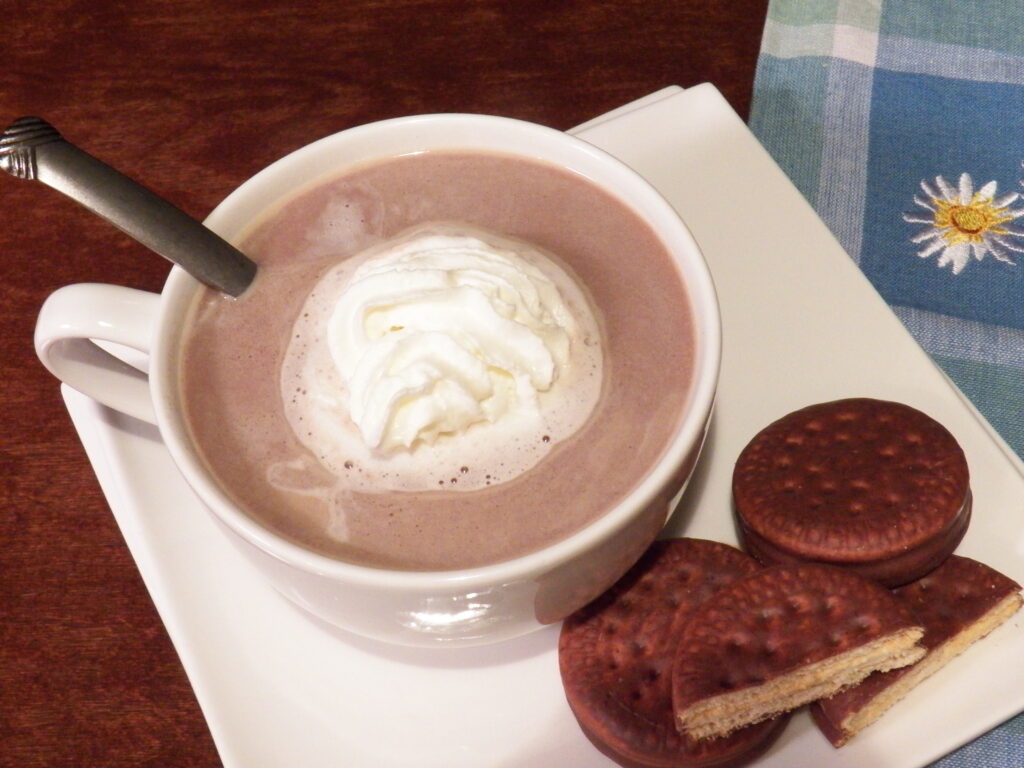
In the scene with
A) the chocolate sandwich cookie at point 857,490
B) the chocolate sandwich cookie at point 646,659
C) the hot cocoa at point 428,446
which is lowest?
the chocolate sandwich cookie at point 646,659

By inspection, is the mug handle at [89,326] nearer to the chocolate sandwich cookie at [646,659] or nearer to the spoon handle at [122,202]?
the spoon handle at [122,202]

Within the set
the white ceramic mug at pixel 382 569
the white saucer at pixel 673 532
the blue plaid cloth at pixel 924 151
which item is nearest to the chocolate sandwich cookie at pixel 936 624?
the white saucer at pixel 673 532

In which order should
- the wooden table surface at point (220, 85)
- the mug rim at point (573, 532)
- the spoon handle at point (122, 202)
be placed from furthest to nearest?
the wooden table surface at point (220, 85) < the spoon handle at point (122, 202) < the mug rim at point (573, 532)

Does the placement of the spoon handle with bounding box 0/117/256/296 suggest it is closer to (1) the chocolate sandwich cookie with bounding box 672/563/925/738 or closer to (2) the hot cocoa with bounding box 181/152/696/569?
(2) the hot cocoa with bounding box 181/152/696/569

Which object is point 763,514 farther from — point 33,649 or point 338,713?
point 33,649

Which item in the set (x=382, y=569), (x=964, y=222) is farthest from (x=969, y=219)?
(x=382, y=569)

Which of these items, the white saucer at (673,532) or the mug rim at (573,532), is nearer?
the mug rim at (573,532)

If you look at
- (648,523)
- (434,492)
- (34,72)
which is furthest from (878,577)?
(34,72)

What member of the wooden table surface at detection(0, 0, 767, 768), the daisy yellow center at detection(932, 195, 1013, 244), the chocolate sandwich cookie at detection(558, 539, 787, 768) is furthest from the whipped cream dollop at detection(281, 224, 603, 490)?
the daisy yellow center at detection(932, 195, 1013, 244)
